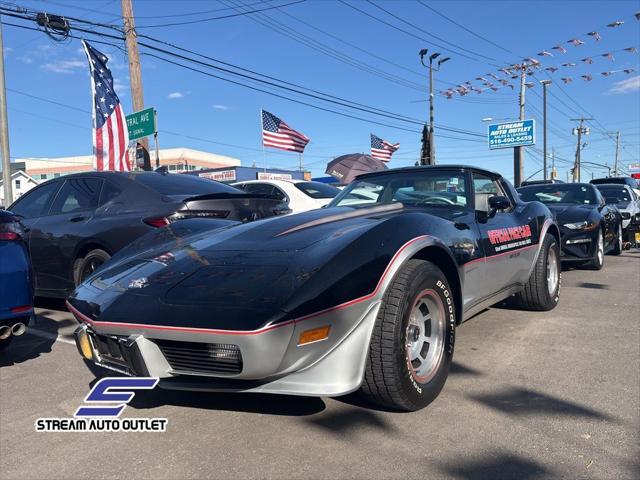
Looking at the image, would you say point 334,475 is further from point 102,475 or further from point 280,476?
point 102,475

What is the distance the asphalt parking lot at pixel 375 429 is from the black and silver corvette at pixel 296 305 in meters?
0.28

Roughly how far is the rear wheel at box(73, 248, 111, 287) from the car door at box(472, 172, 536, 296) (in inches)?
136

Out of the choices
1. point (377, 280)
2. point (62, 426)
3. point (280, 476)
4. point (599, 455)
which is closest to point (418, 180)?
point (377, 280)

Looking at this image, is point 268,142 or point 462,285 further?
point 268,142

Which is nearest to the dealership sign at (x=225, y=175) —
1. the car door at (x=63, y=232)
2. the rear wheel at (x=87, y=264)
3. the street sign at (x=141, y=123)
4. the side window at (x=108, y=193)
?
the street sign at (x=141, y=123)

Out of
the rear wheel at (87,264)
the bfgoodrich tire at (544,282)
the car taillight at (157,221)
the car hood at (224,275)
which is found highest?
the car taillight at (157,221)

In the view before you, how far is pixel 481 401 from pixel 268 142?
17.5 meters

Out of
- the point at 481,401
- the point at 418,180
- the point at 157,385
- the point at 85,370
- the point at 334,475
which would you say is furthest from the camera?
the point at 418,180

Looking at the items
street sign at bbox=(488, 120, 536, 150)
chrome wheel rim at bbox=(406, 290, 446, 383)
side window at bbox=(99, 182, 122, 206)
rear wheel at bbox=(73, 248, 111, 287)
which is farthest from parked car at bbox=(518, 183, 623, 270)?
street sign at bbox=(488, 120, 536, 150)

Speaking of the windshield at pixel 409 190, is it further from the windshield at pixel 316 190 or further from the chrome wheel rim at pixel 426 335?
the windshield at pixel 316 190

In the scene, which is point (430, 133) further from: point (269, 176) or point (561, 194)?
point (561, 194)

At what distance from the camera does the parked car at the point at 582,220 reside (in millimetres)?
7344

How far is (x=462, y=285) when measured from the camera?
3.33 m

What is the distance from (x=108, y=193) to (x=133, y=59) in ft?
27.0
